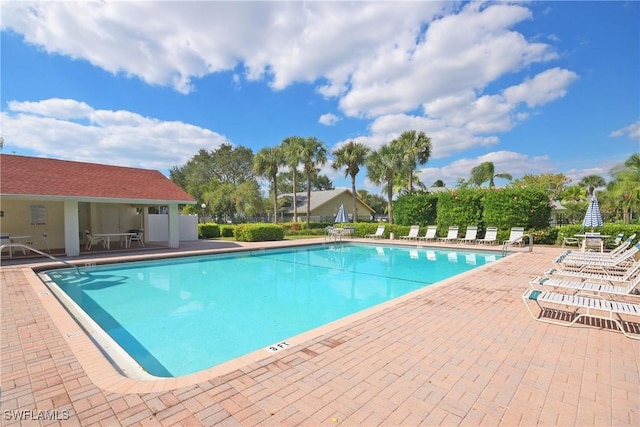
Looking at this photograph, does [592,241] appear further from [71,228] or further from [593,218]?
[71,228]

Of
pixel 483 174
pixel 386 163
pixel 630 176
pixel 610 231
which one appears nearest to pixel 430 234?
pixel 610 231

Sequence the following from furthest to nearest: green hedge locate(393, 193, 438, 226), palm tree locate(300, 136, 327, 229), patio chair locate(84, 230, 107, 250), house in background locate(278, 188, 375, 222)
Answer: house in background locate(278, 188, 375, 222) < palm tree locate(300, 136, 327, 229) < green hedge locate(393, 193, 438, 226) < patio chair locate(84, 230, 107, 250)

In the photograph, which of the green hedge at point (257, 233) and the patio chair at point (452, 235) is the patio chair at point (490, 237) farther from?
the green hedge at point (257, 233)

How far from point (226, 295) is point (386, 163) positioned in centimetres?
2059

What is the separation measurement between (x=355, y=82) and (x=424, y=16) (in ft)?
17.8

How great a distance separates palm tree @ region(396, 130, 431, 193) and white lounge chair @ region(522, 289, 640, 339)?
68.9ft

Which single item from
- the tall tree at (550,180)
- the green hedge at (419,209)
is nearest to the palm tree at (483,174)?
the tall tree at (550,180)

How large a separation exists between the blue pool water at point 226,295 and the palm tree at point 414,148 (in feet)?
39.7

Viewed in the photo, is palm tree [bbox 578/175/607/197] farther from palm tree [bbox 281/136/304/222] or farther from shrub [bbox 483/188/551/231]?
palm tree [bbox 281/136/304/222]

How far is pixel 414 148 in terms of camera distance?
26.0 meters

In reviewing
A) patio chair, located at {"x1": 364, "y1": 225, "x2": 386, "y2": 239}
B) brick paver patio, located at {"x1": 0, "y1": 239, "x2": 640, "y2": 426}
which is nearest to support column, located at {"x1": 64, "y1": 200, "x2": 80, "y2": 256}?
brick paver patio, located at {"x1": 0, "y1": 239, "x2": 640, "y2": 426}

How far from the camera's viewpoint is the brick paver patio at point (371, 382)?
2506mm

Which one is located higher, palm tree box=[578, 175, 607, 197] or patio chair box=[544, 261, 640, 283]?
palm tree box=[578, 175, 607, 197]

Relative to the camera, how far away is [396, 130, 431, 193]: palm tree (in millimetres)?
25781
